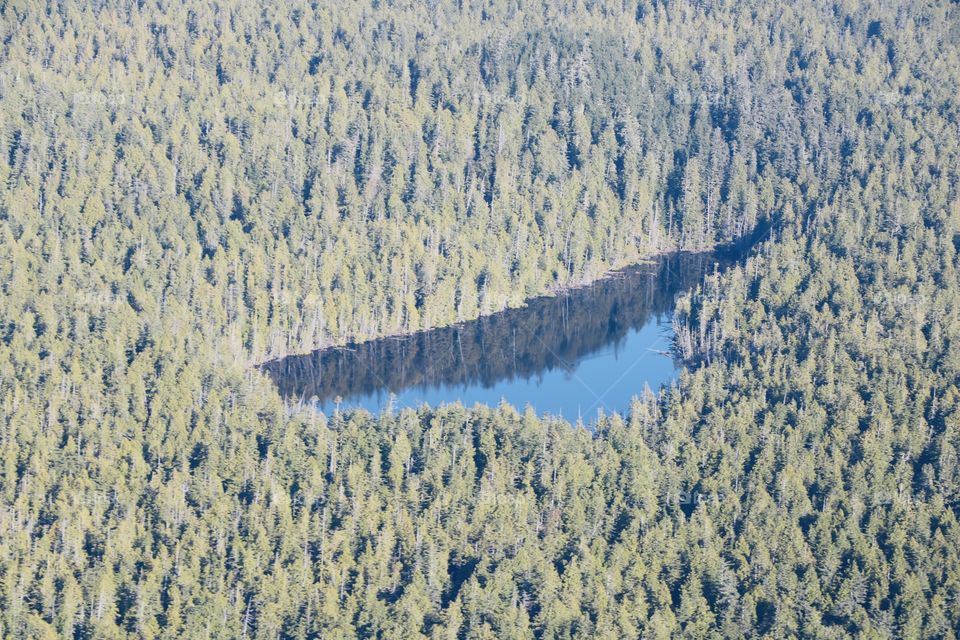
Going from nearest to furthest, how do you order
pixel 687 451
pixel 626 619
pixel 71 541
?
pixel 626 619 < pixel 71 541 < pixel 687 451

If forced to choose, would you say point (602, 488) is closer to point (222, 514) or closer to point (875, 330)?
point (222, 514)

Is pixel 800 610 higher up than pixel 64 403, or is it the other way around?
pixel 64 403

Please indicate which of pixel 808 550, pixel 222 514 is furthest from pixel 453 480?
pixel 808 550

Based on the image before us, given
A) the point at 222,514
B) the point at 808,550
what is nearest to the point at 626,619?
the point at 808,550

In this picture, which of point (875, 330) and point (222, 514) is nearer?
point (222, 514)

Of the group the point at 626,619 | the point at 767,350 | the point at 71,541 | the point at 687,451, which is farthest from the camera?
the point at 767,350

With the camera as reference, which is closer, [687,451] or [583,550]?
[583,550]

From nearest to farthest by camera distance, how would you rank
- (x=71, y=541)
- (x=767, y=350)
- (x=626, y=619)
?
1. (x=626, y=619)
2. (x=71, y=541)
3. (x=767, y=350)

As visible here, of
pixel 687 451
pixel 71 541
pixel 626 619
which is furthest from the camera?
pixel 687 451

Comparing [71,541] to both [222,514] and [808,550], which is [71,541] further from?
[808,550]
